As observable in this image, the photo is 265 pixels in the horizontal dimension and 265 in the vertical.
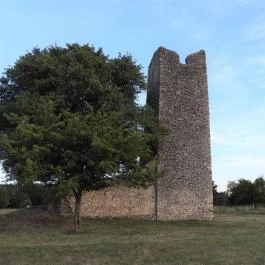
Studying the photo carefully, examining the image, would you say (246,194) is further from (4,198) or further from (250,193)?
(4,198)

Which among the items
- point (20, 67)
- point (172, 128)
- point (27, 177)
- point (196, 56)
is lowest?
point (27, 177)

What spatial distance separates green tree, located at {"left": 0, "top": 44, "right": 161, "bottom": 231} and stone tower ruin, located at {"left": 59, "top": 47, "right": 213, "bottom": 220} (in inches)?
62.7

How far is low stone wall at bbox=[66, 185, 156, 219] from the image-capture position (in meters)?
27.4

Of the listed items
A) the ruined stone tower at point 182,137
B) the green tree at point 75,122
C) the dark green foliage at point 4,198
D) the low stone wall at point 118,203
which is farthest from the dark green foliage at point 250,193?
the green tree at point 75,122

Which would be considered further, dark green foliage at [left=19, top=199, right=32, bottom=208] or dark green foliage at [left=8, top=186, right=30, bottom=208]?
dark green foliage at [left=8, top=186, right=30, bottom=208]

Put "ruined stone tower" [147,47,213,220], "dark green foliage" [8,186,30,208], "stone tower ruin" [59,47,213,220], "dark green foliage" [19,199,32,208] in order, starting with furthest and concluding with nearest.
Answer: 1. "dark green foliage" [8,186,30,208]
2. "dark green foliage" [19,199,32,208]
3. "ruined stone tower" [147,47,213,220]
4. "stone tower ruin" [59,47,213,220]

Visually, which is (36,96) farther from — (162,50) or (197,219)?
(197,219)

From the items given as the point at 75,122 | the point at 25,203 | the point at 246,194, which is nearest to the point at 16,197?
the point at 25,203

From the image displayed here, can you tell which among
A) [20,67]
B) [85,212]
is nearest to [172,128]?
[85,212]

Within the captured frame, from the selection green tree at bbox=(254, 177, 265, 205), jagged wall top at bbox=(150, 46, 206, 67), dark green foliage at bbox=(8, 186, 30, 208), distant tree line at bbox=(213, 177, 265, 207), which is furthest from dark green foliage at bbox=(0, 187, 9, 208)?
jagged wall top at bbox=(150, 46, 206, 67)

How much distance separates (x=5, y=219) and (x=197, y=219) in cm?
1175

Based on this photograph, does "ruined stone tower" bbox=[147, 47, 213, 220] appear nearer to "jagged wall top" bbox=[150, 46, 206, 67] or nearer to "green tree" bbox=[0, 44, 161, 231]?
"jagged wall top" bbox=[150, 46, 206, 67]

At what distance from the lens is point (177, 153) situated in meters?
29.5

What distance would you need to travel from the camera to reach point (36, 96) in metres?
25.3
